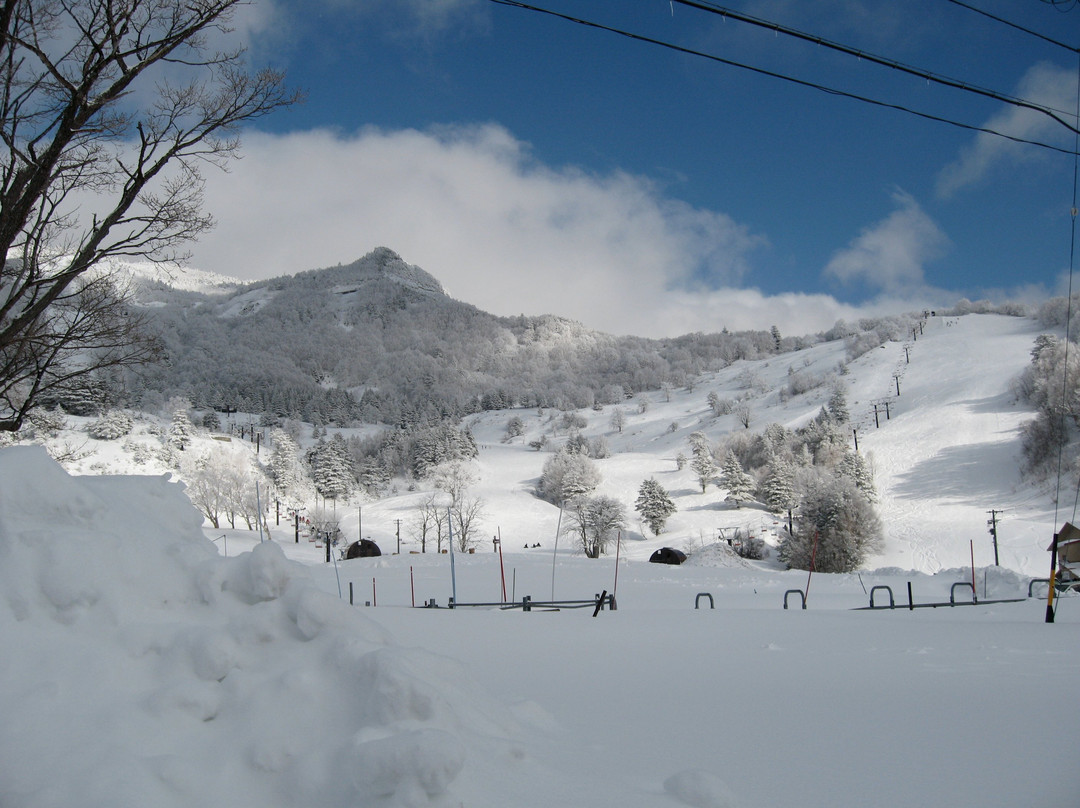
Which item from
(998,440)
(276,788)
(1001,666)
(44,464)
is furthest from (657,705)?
(998,440)

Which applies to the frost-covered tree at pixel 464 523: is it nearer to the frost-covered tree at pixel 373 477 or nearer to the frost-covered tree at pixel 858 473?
the frost-covered tree at pixel 373 477

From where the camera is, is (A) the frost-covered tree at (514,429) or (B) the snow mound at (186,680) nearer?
(B) the snow mound at (186,680)

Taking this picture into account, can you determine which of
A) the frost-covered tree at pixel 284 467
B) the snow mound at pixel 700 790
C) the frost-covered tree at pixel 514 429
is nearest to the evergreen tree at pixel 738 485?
the frost-covered tree at pixel 284 467

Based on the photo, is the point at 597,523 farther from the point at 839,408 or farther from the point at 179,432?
the point at 839,408

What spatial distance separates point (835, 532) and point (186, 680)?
51296mm

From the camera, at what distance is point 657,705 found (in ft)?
14.9

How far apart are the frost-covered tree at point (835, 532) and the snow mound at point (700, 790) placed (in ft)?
158

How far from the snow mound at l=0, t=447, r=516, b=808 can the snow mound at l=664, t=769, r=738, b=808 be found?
0.99 metres

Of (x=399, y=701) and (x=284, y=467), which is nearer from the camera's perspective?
(x=399, y=701)

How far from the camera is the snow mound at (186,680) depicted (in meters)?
2.63

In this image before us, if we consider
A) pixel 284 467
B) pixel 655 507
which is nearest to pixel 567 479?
pixel 655 507

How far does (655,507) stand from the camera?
68000 mm

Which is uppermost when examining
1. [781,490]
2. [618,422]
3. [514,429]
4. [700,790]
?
[618,422]

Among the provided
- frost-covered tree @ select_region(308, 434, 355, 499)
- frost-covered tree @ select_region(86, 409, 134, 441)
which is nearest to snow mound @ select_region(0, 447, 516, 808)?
frost-covered tree @ select_region(86, 409, 134, 441)
